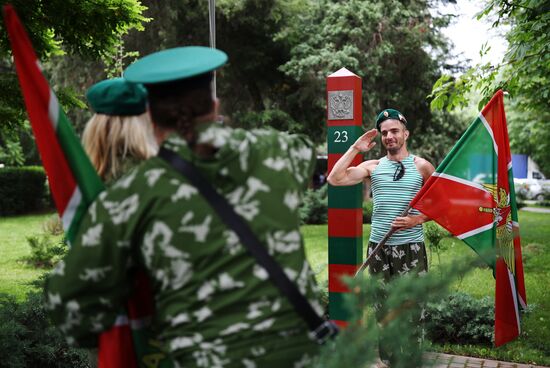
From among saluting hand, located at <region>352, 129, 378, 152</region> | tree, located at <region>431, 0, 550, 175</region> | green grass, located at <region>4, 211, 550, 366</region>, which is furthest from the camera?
tree, located at <region>431, 0, 550, 175</region>

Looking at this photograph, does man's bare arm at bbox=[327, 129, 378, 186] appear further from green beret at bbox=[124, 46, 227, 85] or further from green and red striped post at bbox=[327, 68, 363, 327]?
green beret at bbox=[124, 46, 227, 85]

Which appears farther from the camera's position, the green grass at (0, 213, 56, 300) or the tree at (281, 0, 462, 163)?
the tree at (281, 0, 462, 163)

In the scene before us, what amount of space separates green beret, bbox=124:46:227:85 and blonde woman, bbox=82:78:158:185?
0.26 m

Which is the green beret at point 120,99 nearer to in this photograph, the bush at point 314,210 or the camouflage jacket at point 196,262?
the camouflage jacket at point 196,262

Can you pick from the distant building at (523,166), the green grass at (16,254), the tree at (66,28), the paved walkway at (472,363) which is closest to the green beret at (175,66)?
the tree at (66,28)

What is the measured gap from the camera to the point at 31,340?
4039mm

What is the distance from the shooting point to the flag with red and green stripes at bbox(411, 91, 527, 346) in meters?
4.23

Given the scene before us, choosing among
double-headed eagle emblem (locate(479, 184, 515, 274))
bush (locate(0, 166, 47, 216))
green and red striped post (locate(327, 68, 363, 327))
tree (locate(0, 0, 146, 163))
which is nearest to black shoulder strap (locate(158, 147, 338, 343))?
tree (locate(0, 0, 146, 163))

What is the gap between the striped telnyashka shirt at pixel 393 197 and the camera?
4305mm

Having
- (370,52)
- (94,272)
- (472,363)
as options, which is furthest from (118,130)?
(370,52)

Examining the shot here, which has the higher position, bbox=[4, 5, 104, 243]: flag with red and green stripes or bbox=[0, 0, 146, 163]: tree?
bbox=[0, 0, 146, 163]: tree

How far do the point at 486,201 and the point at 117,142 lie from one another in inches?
124

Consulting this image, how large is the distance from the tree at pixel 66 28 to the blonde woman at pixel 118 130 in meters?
2.13

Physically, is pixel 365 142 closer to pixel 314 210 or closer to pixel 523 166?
pixel 314 210
